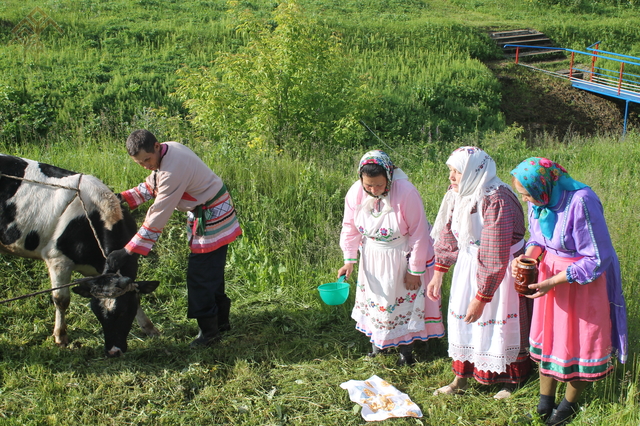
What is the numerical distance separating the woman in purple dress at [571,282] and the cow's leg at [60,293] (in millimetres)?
3590

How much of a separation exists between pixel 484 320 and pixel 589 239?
0.86 meters

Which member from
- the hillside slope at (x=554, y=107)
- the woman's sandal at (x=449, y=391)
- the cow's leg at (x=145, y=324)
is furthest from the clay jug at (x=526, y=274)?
the hillside slope at (x=554, y=107)

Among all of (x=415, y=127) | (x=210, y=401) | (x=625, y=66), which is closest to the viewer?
(x=210, y=401)

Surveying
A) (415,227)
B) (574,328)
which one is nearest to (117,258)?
(415,227)

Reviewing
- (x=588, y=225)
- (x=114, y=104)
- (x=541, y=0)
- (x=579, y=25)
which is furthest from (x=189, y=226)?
(x=541, y=0)

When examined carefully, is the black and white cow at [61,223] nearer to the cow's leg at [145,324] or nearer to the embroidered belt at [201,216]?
the cow's leg at [145,324]

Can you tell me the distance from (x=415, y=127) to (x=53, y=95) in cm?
851

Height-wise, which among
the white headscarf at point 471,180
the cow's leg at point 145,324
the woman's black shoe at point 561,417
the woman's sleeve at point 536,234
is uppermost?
the white headscarf at point 471,180

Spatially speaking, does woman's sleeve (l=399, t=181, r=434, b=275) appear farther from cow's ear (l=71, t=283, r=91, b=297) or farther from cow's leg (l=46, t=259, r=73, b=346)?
cow's leg (l=46, t=259, r=73, b=346)

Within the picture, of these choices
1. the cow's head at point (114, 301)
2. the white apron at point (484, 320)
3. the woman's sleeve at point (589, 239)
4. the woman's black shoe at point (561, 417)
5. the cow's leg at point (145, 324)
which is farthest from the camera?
the cow's leg at point (145, 324)

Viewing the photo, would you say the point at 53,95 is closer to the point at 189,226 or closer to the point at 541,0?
the point at 189,226

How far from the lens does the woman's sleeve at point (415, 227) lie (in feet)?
11.3

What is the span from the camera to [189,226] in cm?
413

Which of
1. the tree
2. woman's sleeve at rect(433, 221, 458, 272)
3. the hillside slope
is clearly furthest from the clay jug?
the hillside slope
